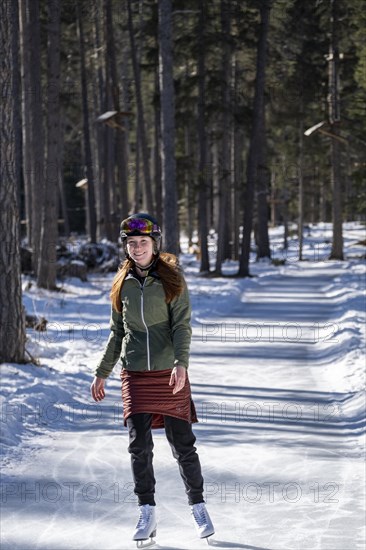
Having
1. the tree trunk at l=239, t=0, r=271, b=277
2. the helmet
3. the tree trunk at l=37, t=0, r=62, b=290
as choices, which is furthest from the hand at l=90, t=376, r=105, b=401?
the tree trunk at l=239, t=0, r=271, b=277

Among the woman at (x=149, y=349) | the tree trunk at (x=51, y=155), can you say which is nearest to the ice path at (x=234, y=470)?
the woman at (x=149, y=349)

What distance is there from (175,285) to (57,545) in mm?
1898

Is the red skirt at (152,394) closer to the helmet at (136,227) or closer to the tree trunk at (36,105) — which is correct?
the helmet at (136,227)

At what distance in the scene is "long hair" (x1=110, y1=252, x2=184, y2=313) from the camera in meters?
4.85

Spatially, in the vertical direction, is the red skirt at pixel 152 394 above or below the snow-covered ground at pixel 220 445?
above

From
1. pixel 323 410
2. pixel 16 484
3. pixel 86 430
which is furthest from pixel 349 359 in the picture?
pixel 16 484

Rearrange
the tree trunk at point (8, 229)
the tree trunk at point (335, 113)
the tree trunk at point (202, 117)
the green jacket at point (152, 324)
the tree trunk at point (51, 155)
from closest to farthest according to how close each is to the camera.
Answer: the green jacket at point (152, 324) < the tree trunk at point (8, 229) < the tree trunk at point (51, 155) < the tree trunk at point (202, 117) < the tree trunk at point (335, 113)

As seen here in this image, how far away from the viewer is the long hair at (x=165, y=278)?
4852mm

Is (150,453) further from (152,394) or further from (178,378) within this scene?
(178,378)

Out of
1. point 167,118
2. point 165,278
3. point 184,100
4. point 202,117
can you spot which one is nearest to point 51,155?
point 167,118

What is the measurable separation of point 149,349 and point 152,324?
0.53 ft

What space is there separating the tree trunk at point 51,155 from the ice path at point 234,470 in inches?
341

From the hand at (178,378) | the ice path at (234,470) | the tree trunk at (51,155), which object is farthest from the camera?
the tree trunk at (51,155)

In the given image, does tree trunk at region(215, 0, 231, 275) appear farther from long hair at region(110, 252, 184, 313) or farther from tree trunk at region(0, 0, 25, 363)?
long hair at region(110, 252, 184, 313)
